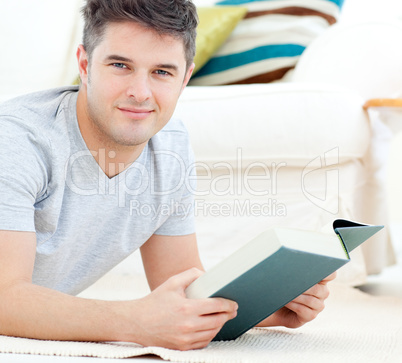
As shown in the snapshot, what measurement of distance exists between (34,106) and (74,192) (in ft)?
0.49

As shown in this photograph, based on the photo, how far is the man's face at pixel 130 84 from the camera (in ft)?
3.30

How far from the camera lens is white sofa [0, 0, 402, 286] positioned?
1.58 m

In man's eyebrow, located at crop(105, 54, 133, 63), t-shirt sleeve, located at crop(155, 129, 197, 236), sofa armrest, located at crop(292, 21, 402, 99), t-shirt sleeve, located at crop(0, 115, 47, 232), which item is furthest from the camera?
sofa armrest, located at crop(292, 21, 402, 99)

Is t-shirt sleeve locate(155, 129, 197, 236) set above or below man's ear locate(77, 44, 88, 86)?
below

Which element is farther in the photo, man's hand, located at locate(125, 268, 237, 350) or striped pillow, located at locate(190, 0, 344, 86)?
striped pillow, located at locate(190, 0, 344, 86)

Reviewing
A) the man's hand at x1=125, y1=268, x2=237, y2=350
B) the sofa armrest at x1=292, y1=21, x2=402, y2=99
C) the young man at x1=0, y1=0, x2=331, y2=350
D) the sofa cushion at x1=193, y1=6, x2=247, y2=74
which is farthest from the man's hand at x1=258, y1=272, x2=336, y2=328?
the sofa cushion at x1=193, y1=6, x2=247, y2=74

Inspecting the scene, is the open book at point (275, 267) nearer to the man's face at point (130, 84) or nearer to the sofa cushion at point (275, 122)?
the man's face at point (130, 84)

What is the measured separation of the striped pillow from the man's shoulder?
1158 millimetres

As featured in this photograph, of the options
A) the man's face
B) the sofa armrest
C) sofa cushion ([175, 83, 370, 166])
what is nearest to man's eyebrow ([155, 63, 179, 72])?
the man's face

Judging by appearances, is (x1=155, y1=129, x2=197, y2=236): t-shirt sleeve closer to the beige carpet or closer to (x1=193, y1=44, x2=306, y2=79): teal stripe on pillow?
the beige carpet

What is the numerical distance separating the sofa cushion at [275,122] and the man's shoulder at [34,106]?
574 mm

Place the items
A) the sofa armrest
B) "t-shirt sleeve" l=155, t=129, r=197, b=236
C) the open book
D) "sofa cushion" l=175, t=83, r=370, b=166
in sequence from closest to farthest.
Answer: the open book < "t-shirt sleeve" l=155, t=129, r=197, b=236 < "sofa cushion" l=175, t=83, r=370, b=166 < the sofa armrest

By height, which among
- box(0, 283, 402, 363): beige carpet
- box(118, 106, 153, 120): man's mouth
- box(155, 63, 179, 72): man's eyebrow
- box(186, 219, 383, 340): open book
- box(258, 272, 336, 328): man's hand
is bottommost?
box(0, 283, 402, 363): beige carpet

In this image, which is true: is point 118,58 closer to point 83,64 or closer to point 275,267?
point 83,64
